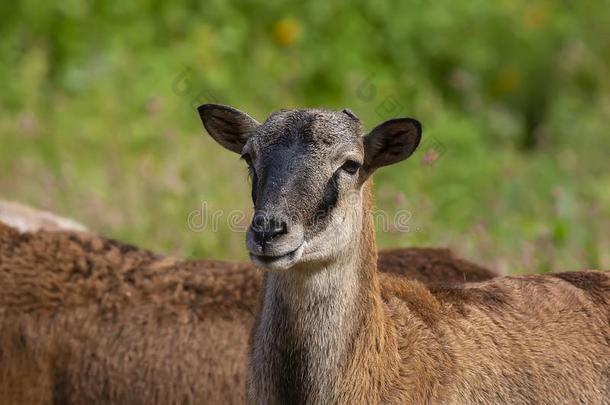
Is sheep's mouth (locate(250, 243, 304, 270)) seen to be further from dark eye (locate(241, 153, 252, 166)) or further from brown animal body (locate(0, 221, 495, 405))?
brown animal body (locate(0, 221, 495, 405))

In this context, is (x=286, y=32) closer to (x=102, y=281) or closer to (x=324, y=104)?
(x=324, y=104)

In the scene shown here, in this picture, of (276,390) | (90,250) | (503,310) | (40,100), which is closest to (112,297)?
(90,250)

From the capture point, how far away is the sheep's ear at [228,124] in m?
5.15

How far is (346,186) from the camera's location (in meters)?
4.70

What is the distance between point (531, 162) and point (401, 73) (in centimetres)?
210

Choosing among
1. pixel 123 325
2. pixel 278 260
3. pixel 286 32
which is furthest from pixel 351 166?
pixel 286 32

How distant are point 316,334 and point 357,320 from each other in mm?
177

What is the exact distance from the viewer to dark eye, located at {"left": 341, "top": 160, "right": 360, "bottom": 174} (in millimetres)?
4730

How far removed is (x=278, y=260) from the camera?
4.38m

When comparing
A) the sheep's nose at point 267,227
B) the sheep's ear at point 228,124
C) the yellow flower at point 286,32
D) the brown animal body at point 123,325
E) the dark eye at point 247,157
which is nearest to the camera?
the sheep's nose at point 267,227

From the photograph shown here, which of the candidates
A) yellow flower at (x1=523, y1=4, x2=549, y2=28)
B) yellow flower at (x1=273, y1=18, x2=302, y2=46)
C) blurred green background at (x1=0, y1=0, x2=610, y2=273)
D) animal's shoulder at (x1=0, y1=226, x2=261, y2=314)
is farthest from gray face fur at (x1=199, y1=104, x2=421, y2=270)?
yellow flower at (x1=523, y1=4, x2=549, y2=28)

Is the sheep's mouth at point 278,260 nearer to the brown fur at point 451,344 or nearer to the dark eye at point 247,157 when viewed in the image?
A: the brown fur at point 451,344

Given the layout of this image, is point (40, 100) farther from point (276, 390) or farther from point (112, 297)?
point (276, 390)

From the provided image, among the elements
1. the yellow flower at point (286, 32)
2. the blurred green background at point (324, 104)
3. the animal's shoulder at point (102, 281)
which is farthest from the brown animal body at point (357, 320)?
the yellow flower at point (286, 32)
